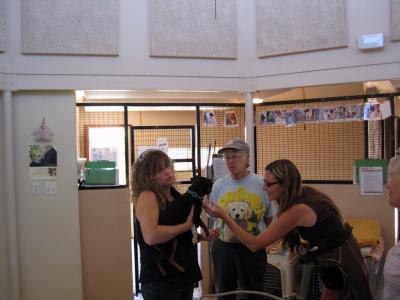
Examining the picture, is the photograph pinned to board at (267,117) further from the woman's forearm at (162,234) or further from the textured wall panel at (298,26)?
the woman's forearm at (162,234)

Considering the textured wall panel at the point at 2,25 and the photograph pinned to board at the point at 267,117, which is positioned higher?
the textured wall panel at the point at 2,25

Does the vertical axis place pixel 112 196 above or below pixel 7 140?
below

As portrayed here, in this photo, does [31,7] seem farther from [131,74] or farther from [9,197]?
[9,197]

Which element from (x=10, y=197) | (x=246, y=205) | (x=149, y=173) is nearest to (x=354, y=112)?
(x=246, y=205)

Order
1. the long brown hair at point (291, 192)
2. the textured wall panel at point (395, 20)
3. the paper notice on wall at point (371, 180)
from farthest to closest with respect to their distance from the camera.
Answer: the paper notice on wall at point (371, 180), the textured wall panel at point (395, 20), the long brown hair at point (291, 192)

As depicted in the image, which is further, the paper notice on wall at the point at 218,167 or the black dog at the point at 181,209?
the paper notice on wall at the point at 218,167

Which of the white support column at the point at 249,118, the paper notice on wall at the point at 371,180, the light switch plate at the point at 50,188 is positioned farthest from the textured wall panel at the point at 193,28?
the paper notice on wall at the point at 371,180

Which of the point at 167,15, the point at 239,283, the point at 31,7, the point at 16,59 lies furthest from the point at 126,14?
the point at 239,283

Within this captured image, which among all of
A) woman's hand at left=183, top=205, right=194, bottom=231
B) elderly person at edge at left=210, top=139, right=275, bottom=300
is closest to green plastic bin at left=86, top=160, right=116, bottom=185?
elderly person at edge at left=210, top=139, right=275, bottom=300

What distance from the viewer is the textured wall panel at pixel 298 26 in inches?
131

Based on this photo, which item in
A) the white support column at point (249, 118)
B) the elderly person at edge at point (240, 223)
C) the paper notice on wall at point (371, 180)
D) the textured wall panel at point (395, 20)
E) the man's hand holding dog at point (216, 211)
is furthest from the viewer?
the white support column at point (249, 118)

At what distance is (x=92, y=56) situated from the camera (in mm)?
3359

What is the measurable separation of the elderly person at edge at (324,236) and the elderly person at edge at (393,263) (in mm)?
150

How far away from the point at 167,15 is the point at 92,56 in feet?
2.35
